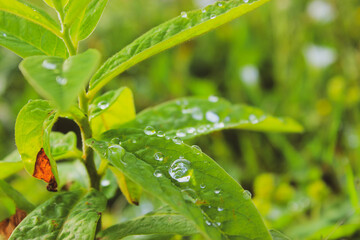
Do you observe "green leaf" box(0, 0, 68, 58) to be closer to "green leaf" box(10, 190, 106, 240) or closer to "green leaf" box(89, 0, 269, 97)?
"green leaf" box(89, 0, 269, 97)

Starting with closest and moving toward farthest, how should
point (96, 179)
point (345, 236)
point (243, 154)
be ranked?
point (96, 179), point (345, 236), point (243, 154)

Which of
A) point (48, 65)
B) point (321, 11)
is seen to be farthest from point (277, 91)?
point (48, 65)

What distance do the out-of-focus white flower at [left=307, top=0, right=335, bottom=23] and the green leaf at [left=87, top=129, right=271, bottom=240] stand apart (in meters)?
2.06

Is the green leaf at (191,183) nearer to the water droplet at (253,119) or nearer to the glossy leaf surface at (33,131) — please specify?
the glossy leaf surface at (33,131)

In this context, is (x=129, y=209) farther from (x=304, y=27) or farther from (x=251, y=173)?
(x=304, y=27)

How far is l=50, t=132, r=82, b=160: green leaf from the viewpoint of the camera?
728 mm

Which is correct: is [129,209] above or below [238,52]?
below

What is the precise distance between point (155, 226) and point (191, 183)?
13cm

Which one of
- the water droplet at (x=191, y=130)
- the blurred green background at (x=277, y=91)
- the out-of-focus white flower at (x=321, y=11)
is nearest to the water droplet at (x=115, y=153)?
the water droplet at (x=191, y=130)

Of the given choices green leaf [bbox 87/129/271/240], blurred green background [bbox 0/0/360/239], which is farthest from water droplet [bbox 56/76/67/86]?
blurred green background [bbox 0/0/360/239]

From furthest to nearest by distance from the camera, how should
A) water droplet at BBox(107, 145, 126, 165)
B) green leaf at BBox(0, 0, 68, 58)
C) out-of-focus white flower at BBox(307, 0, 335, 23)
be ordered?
out-of-focus white flower at BBox(307, 0, 335, 23)
green leaf at BBox(0, 0, 68, 58)
water droplet at BBox(107, 145, 126, 165)

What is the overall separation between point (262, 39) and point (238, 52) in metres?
0.31

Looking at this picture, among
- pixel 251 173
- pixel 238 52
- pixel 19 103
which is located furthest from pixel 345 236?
pixel 19 103

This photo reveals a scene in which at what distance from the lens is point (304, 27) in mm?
2443
